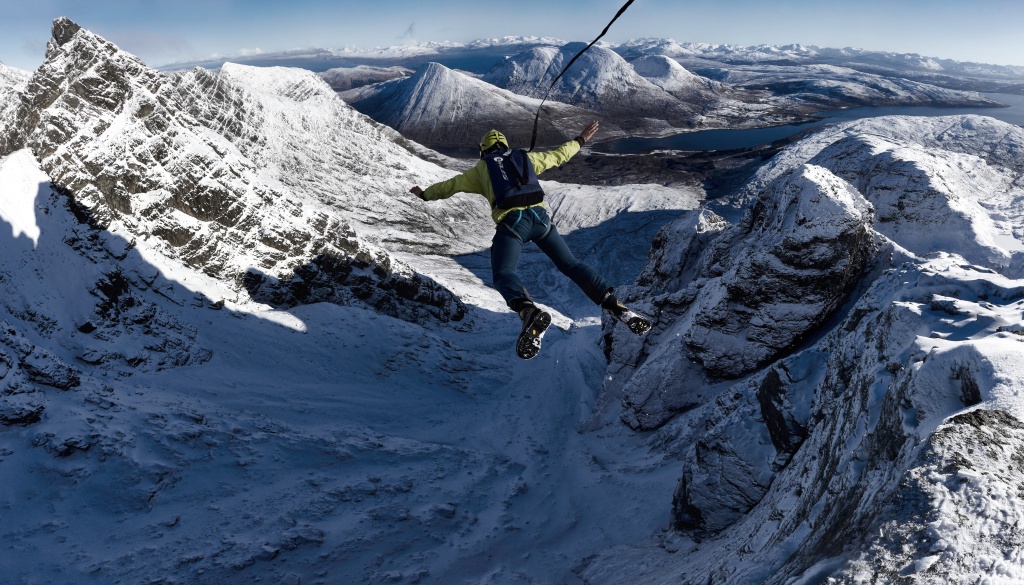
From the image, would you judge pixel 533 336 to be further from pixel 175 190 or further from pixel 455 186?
pixel 175 190

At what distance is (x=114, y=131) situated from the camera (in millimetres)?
37938

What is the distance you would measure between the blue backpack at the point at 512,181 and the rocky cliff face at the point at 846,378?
6454 millimetres

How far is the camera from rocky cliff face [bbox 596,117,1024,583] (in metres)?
4.91

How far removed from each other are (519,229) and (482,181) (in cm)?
132

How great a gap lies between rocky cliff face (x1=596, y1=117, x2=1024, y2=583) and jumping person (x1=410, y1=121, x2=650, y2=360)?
417cm

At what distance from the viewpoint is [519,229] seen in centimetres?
934

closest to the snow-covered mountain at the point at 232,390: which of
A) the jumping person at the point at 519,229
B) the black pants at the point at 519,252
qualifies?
the jumping person at the point at 519,229

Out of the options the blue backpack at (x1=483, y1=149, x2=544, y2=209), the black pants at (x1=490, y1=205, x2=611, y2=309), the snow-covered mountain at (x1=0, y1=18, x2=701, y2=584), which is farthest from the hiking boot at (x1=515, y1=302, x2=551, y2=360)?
the snow-covered mountain at (x1=0, y1=18, x2=701, y2=584)

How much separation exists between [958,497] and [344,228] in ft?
151

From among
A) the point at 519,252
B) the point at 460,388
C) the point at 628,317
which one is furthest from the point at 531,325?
the point at 460,388

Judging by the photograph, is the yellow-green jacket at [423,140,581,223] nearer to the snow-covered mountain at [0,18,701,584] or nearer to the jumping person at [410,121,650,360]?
the jumping person at [410,121,650,360]

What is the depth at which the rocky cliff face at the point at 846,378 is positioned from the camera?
4910 mm

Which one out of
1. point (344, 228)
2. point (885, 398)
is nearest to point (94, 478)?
point (885, 398)

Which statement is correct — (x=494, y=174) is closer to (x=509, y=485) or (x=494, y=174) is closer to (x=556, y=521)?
(x=556, y=521)
